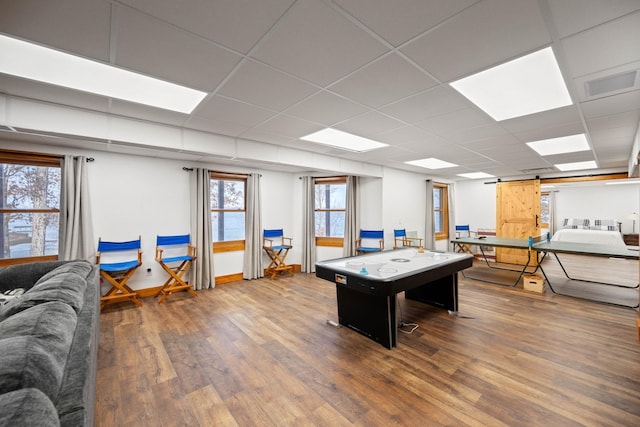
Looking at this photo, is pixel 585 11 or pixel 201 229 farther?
pixel 201 229

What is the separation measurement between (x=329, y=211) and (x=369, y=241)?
115cm

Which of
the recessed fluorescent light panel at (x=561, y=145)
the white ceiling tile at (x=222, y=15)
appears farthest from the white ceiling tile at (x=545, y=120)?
the white ceiling tile at (x=222, y=15)

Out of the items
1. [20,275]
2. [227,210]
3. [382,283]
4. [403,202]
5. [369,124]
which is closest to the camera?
A: [382,283]

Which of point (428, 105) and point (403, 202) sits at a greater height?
point (428, 105)

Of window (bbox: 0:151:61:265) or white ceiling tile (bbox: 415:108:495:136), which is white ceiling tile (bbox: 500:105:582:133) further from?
window (bbox: 0:151:61:265)

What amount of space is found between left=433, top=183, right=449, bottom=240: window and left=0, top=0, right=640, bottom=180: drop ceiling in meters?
4.91

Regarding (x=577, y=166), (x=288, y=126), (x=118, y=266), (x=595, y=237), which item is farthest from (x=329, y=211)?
(x=595, y=237)

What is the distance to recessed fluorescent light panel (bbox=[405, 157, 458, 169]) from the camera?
207 inches

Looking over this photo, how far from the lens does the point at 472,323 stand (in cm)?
316

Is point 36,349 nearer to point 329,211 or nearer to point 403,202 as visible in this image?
point 329,211

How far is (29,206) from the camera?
140 inches

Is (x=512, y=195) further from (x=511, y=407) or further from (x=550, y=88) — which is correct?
(x=511, y=407)

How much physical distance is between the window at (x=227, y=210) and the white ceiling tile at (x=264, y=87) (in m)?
2.94

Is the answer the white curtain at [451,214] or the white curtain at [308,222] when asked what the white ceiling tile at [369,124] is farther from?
the white curtain at [451,214]
